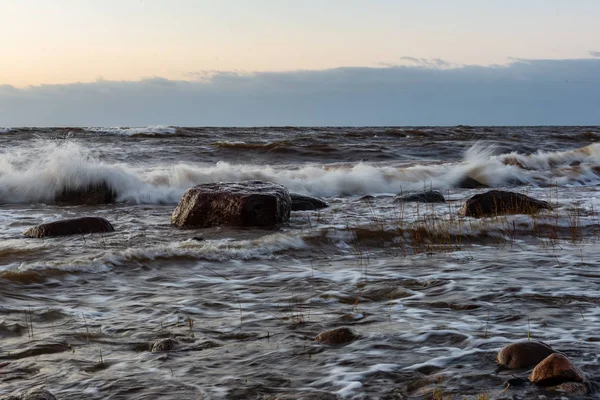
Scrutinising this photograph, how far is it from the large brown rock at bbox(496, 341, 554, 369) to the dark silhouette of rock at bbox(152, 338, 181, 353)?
190cm

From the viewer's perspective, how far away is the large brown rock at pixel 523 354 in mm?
3451

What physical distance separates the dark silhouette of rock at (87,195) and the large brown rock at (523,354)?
1077 cm

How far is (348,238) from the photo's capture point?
27.6 ft

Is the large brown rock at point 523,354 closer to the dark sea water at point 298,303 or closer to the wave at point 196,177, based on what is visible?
the dark sea water at point 298,303

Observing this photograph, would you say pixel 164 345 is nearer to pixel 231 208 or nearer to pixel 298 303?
pixel 298 303

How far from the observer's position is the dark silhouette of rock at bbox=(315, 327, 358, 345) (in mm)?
4012

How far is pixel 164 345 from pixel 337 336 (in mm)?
1059

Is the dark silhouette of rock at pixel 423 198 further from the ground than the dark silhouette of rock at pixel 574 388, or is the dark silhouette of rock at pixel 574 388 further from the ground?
the dark silhouette of rock at pixel 574 388

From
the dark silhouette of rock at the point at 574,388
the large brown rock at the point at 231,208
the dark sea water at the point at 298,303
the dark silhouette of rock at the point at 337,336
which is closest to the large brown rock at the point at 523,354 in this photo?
the dark sea water at the point at 298,303

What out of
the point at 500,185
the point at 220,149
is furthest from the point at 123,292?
the point at 220,149

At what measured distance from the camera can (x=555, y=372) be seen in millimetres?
3186

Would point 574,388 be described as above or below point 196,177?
below

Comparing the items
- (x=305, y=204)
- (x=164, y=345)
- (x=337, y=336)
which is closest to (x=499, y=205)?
(x=305, y=204)

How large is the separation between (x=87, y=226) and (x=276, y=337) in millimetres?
5382
